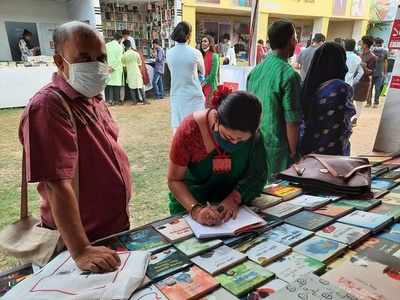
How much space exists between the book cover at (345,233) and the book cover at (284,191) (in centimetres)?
28

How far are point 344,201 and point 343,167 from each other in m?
0.17

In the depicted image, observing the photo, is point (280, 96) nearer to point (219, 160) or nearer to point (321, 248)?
point (219, 160)

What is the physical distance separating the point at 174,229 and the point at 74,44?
2.24 feet

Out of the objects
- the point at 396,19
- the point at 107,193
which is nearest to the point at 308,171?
the point at 107,193

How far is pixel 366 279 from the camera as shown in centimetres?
80

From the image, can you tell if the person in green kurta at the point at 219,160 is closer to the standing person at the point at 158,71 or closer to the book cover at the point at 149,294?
the book cover at the point at 149,294

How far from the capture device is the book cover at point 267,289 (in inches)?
30.0

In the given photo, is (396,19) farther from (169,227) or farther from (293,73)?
(169,227)

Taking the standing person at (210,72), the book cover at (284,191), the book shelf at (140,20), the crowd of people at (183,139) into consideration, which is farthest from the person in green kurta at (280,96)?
the book shelf at (140,20)

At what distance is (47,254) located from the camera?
0.95m

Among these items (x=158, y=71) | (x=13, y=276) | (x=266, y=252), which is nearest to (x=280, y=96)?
(x=266, y=252)

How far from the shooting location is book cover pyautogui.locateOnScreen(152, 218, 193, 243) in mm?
1036

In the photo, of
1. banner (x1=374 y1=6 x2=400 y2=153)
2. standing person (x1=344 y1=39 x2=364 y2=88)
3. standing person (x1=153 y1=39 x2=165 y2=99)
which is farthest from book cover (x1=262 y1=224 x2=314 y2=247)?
standing person (x1=153 y1=39 x2=165 y2=99)

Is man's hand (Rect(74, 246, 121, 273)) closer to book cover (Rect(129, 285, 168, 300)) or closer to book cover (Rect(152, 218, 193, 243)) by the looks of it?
book cover (Rect(129, 285, 168, 300))
